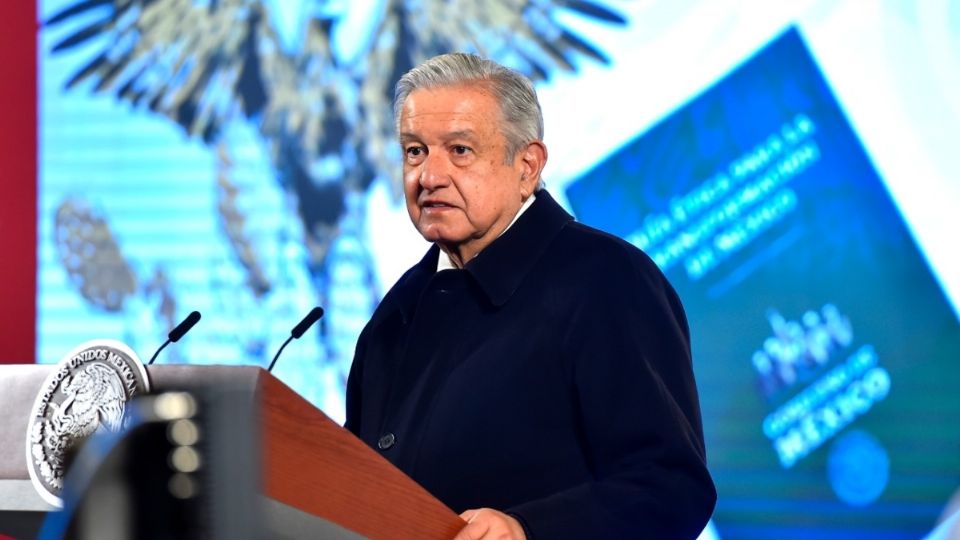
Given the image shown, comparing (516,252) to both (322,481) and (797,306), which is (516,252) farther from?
(797,306)

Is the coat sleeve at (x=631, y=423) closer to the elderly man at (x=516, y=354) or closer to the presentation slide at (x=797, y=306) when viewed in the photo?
the elderly man at (x=516, y=354)

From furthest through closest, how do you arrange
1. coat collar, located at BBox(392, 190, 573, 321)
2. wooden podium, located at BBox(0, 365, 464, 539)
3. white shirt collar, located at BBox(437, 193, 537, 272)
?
white shirt collar, located at BBox(437, 193, 537, 272) < coat collar, located at BBox(392, 190, 573, 321) < wooden podium, located at BBox(0, 365, 464, 539)

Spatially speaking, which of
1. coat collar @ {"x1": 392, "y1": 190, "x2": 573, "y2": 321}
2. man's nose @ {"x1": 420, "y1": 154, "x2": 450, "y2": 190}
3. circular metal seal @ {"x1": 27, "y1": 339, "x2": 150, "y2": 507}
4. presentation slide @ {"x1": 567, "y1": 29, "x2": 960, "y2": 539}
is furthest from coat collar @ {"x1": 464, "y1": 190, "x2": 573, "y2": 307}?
presentation slide @ {"x1": 567, "y1": 29, "x2": 960, "y2": 539}

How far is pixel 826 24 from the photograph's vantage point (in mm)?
3646

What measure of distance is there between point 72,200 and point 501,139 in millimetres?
2853

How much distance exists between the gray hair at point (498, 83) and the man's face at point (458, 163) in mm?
12

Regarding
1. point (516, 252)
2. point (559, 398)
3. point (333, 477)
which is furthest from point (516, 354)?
point (333, 477)

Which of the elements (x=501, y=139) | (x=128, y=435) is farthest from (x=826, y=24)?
(x=128, y=435)

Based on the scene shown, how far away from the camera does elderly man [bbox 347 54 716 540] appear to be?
5.08 ft

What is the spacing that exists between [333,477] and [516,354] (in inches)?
24.7

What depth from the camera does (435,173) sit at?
1778mm

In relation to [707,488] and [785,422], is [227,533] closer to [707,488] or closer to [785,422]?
[707,488]

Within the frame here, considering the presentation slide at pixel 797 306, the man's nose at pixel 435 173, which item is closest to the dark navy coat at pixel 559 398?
the man's nose at pixel 435 173

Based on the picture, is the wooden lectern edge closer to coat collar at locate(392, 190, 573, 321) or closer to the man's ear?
coat collar at locate(392, 190, 573, 321)
